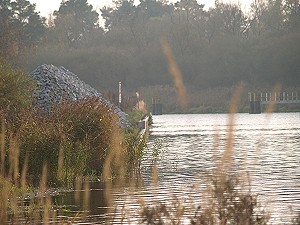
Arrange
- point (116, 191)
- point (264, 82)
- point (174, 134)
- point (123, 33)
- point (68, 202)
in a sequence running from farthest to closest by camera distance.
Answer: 1. point (123, 33)
2. point (264, 82)
3. point (174, 134)
4. point (116, 191)
5. point (68, 202)

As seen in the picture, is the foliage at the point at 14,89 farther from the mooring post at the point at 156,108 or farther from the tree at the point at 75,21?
the tree at the point at 75,21

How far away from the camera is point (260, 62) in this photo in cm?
9025

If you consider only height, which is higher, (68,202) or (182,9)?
(182,9)

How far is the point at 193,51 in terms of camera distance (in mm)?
93562

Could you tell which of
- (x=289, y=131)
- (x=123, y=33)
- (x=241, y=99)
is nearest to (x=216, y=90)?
(x=241, y=99)

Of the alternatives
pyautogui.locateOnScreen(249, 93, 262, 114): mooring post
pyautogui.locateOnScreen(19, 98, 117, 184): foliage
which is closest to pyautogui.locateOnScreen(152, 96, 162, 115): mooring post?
pyautogui.locateOnScreen(249, 93, 262, 114): mooring post

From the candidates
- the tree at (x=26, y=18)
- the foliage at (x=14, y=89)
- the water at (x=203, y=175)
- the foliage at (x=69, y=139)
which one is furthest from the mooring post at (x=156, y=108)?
the foliage at (x=69, y=139)

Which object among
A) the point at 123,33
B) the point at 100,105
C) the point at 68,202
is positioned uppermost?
the point at 123,33

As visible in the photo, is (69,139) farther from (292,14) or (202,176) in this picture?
(292,14)

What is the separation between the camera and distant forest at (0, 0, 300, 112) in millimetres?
88500

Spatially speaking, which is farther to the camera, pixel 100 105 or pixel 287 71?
pixel 287 71

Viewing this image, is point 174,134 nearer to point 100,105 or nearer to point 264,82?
point 100,105

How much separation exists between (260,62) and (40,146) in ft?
244

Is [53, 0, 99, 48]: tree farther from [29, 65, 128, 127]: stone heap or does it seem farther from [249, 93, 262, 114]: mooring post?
[29, 65, 128, 127]: stone heap
